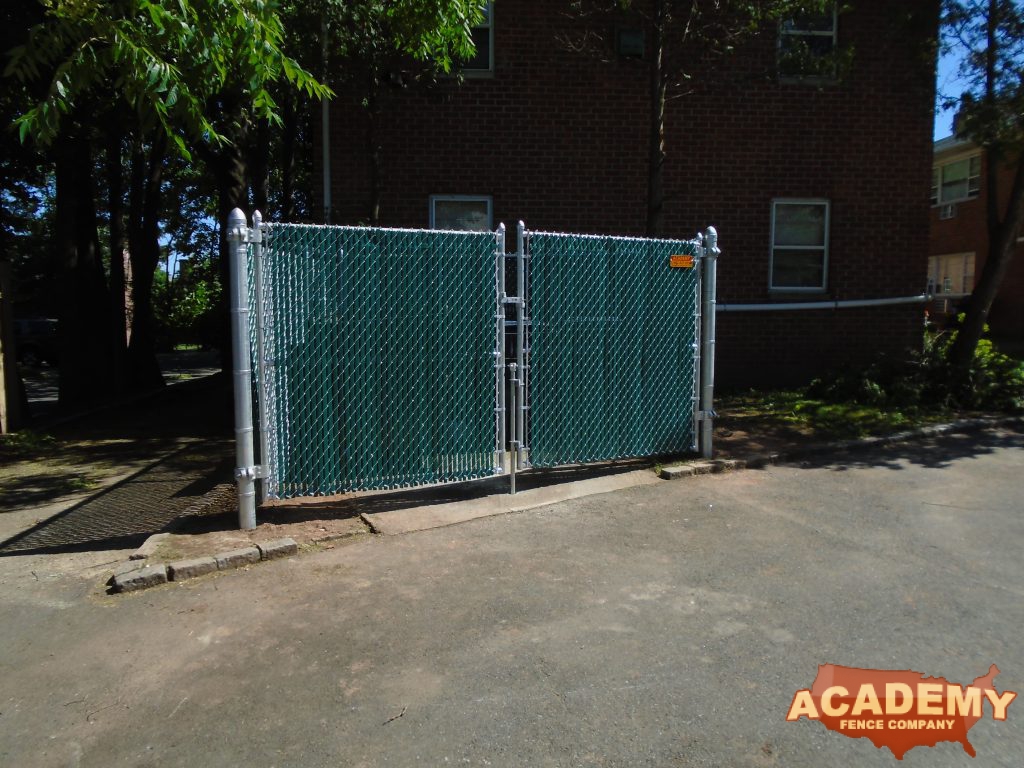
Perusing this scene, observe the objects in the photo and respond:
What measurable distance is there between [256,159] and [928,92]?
37.3 ft

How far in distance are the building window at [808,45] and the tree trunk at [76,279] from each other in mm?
10646

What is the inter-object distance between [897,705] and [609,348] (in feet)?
13.1

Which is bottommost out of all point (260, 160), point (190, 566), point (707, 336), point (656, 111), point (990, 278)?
point (190, 566)

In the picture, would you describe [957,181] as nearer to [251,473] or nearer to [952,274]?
[952,274]

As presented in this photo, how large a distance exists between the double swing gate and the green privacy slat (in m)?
0.01

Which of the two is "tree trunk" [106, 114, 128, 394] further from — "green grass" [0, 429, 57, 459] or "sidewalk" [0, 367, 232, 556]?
"green grass" [0, 429, 57, 459]

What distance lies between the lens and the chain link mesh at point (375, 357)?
5.53m

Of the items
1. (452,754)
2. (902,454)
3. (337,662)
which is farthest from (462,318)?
(902,454)

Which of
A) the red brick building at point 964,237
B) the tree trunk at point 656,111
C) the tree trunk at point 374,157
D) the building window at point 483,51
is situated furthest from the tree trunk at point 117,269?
the red brick building at point 964,237

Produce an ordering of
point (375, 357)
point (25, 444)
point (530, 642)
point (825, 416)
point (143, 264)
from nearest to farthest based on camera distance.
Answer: point (530, 642) < point (375, 357) < point (25, 444) < point (825, 416) < point (143, 264)

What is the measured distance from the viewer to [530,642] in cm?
395

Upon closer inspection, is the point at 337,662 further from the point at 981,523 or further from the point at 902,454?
the point at 902,454

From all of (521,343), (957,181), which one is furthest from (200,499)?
(957,181)

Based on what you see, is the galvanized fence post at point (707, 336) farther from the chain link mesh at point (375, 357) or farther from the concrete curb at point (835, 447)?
the chain link mesh at point (375, 357)
